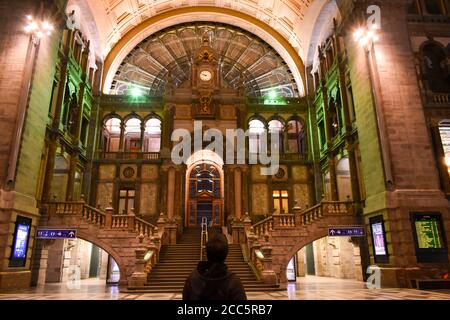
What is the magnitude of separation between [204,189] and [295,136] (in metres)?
9.45

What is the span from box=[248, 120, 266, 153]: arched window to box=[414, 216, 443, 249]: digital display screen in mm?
13176

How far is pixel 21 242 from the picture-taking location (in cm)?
1412

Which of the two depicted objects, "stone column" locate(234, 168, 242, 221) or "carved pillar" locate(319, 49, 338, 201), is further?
"stone column" locate(234, 168, 242, 221)

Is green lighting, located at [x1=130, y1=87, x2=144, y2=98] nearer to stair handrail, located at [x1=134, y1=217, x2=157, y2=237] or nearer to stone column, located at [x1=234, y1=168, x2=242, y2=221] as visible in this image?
stone column, located at [x1=234, y1=168, x2=242, y2=221]

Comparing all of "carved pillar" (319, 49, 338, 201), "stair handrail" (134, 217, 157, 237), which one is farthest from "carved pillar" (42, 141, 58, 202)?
"carved pillar" (319, 49, 338, 201)

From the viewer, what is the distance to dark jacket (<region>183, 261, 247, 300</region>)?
8.86 ft

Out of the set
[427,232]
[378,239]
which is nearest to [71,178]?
A: [378,239]

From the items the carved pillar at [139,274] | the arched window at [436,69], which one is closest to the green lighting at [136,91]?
the carved pillar at [139,274]

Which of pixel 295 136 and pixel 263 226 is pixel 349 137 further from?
pixel 295 136

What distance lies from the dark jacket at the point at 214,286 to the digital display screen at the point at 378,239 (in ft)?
44.6

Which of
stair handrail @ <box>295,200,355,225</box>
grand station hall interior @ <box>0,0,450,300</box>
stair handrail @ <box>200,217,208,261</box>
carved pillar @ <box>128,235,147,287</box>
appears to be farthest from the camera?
stair handrail @ <box>295,200,355,225</box>

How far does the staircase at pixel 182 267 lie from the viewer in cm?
1291

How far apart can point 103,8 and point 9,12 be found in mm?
10305

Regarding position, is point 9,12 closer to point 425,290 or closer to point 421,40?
point 421,40
